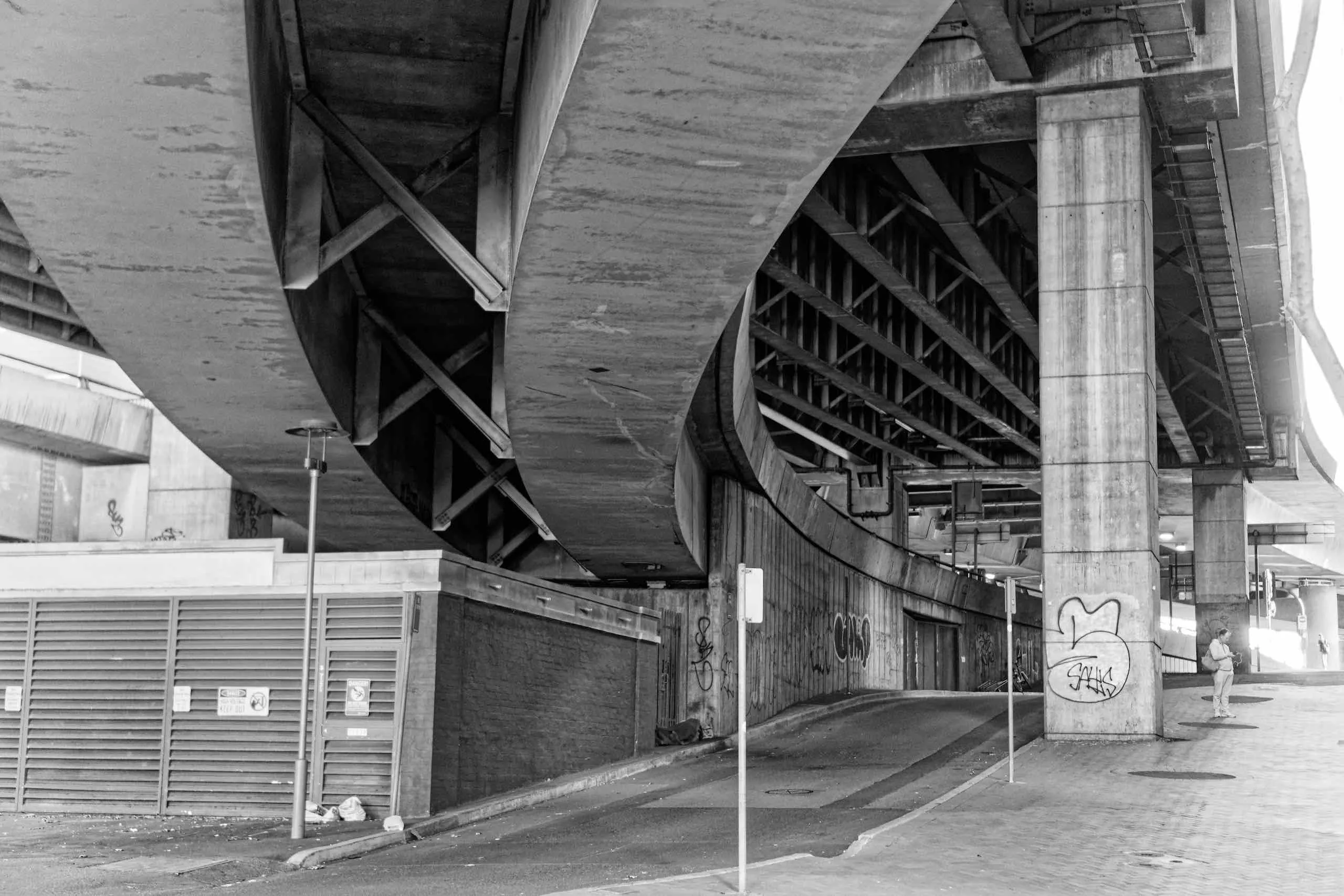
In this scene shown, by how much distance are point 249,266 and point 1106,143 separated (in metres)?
14.2

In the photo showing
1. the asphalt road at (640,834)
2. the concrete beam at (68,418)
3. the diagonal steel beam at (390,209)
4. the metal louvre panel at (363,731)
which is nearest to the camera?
the asphalt road at (640,834)

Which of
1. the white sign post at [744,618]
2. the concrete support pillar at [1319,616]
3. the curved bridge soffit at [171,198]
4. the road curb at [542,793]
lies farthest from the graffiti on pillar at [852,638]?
the concrete support pillar at [1319,616]

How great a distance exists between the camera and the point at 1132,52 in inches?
883

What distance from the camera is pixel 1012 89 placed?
23.0 m

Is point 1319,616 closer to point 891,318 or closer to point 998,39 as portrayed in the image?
point 891,318

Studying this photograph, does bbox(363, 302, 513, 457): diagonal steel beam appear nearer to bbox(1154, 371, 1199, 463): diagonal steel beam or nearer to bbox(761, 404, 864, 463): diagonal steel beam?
bbox(761, 404, 864, 463): diagonal steel beam

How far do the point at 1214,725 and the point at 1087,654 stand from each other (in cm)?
332

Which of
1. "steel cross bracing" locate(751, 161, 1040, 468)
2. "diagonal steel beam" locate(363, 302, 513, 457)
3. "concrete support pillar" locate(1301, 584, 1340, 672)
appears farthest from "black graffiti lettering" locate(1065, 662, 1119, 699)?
"concrete support pillar" locate(1301, 584, 1340, 672)

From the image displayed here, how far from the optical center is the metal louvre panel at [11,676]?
59.8ft

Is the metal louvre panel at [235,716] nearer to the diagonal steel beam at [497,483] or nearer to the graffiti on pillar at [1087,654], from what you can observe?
the diagonal steel beam at [497,483]

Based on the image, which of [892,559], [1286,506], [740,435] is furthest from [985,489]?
[740,435]

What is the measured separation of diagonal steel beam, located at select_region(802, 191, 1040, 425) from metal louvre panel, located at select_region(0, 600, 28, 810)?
13.0 meters

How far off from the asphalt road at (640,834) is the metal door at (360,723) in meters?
1.32

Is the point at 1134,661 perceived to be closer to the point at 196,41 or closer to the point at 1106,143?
the point at 1106,143
